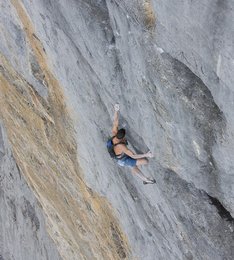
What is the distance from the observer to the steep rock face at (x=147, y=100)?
5.55 metres

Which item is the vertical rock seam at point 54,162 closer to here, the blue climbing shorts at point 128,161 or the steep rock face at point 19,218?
the steep rock face at point 19,218

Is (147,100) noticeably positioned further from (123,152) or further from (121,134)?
(123,152)

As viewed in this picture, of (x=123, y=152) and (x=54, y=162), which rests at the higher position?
(x=123, y=152)

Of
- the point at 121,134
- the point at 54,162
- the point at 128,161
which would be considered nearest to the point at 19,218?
the point at 54,162

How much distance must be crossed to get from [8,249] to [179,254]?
9876 mm

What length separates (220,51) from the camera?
16.7 ft

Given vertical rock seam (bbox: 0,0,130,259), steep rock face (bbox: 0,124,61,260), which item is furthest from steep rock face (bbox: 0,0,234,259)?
steep rock face (bbox: 0,124,61,260)

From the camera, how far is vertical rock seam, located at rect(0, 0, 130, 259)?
34.3ft

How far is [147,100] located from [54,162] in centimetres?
616

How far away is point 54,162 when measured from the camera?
12625 mm

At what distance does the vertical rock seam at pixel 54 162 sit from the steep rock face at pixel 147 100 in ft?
0.25

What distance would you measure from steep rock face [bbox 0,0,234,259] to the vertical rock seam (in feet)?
0.25

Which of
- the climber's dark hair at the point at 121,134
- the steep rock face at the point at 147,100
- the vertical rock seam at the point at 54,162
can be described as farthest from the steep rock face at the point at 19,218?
the climber's dark hair at the point at 121,134

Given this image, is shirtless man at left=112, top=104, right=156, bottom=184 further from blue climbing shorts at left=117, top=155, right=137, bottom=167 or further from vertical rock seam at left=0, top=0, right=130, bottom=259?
vertical rock seam at left=0, top=0, right=130, bottom=259
